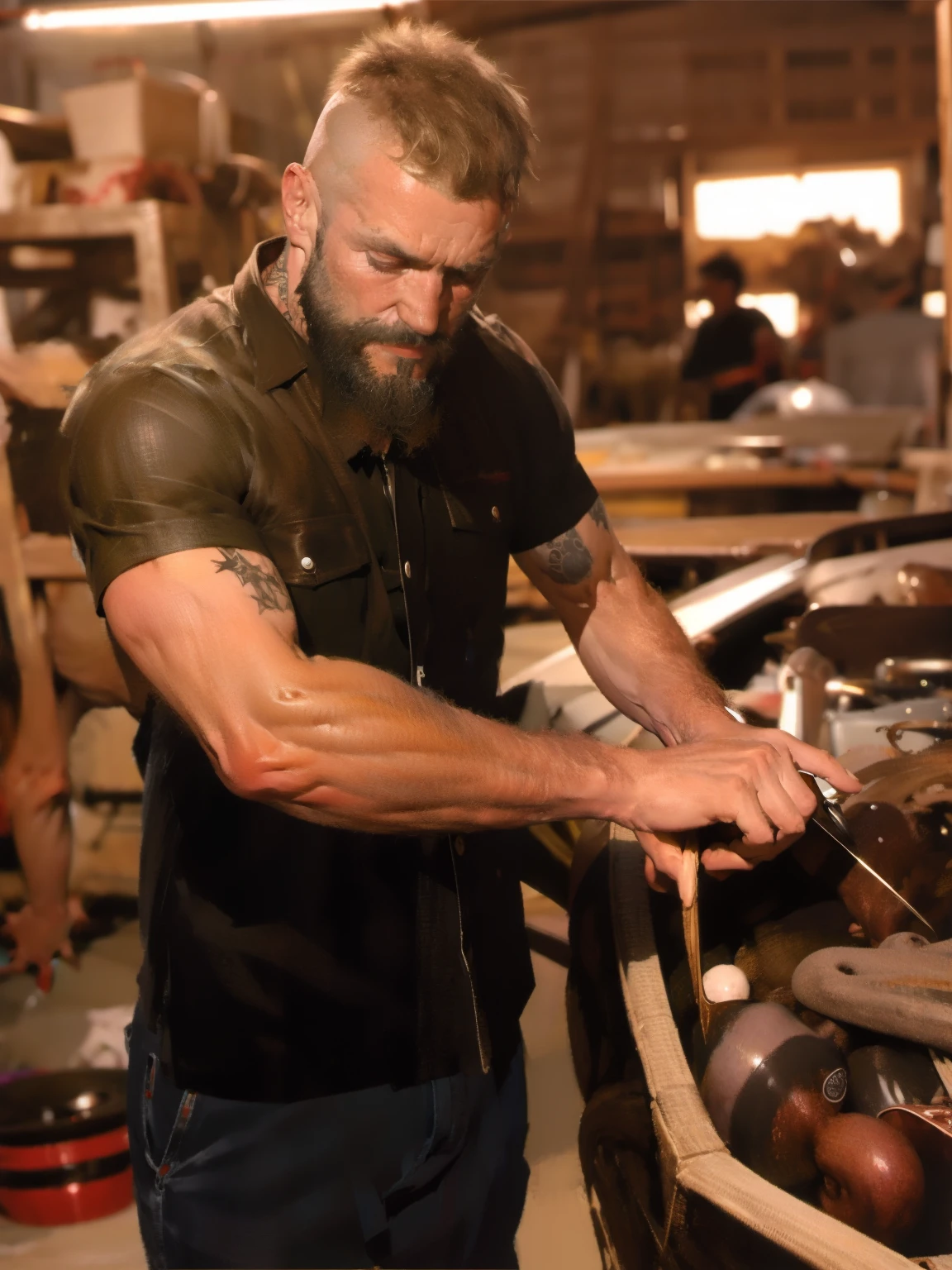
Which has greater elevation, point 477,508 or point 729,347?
point 729,347

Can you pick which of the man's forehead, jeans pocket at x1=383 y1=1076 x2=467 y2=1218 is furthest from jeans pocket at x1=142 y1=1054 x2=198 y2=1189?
the man's forehead

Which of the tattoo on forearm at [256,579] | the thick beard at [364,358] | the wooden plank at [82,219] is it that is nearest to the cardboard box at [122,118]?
the wooden plank at [82,219]

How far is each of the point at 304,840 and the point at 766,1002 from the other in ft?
1.74

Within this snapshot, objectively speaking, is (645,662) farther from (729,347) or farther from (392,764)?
(729,347)

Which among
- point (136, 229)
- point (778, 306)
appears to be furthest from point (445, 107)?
point (778, 306)

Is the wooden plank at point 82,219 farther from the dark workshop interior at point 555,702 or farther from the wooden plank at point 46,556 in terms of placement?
the wooden plank at point 46,556

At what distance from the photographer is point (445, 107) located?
1.17 m

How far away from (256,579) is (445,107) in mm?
495

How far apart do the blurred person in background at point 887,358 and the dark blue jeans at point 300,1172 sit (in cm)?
436

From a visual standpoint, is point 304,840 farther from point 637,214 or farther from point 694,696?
point 637,214

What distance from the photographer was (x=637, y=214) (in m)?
6.67

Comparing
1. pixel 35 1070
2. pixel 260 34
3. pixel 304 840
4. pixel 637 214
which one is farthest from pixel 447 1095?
pixel 637 214

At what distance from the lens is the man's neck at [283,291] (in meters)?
1.29

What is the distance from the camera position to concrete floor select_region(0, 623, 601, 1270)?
1951 mm
